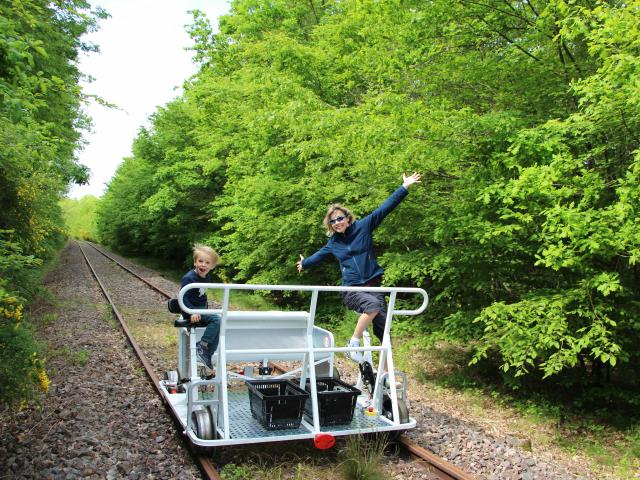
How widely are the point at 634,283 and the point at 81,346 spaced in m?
8.79

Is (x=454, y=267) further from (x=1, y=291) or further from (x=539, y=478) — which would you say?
(x=1, y=291)

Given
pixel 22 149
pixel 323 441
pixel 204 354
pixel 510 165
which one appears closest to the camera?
pixel 323 441

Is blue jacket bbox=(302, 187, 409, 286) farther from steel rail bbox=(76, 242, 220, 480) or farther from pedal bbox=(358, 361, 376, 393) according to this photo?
steel rail bbox=(76, 242, 220, 480)

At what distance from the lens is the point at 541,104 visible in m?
7.29

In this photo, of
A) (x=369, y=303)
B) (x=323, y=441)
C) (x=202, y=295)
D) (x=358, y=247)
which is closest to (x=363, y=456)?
(x=323, y=441)

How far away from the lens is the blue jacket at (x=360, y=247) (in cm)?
559

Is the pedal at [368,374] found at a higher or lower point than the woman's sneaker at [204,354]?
lower

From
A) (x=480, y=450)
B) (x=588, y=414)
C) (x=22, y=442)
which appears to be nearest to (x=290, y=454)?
(x=480, y=450)

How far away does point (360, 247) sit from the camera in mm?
5629

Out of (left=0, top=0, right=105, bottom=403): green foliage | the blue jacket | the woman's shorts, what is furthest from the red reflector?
(left=0, top=0, right=105, bottom=403): green foliage

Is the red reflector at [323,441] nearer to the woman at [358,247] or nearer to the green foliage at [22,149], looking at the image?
the woman at [358,247]

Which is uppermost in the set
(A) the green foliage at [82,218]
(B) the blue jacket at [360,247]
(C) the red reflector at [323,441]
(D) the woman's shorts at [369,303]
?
(A) the green foliage at [82,218]

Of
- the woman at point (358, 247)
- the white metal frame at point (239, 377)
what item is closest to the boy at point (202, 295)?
the white metal frame at point (239, 377)

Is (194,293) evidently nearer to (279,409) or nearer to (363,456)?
(279,409)
